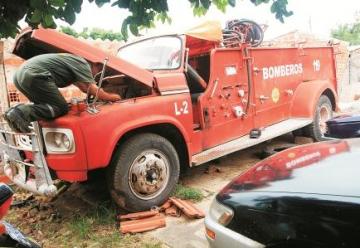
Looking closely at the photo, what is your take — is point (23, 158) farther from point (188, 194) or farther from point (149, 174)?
point (188, 194)

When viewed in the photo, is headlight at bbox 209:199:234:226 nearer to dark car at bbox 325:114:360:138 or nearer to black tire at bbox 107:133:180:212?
black tire at bbox 107:133:180:212

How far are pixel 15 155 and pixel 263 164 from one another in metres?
2.81

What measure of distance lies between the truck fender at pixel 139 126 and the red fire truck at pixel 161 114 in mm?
11

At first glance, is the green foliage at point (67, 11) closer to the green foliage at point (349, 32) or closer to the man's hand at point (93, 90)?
the man's hand at point (93, 90)

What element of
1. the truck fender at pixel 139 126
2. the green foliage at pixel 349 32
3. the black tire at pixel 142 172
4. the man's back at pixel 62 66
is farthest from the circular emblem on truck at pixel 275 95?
the green foliage at pixel 349 32

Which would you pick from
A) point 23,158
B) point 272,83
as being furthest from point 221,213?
point 272,83

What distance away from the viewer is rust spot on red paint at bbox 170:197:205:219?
432cm

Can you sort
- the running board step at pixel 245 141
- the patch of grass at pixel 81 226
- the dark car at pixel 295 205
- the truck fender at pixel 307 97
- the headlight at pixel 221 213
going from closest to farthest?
1. the dark car at pixel 295 205
2. the headlight at pixel 221 213
3. the patch of grass at pixel 81 226
4. the running board step at pixel 245 141
5. the truck fender at pixel 307 97

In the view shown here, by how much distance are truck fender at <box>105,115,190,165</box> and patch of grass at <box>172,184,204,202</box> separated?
55 cm

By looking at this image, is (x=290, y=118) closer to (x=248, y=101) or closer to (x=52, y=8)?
(x=248, y=101)

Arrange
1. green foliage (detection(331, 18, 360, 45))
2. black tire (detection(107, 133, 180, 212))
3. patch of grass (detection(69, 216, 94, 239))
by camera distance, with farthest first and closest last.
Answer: green foliage (detection(331, 18, 360, 45)) → black tire (detection(107, 133, 180, 212)) → patch of grass (detection(69, 216, 94, 239))

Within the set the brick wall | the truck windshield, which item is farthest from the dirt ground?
the brick wall

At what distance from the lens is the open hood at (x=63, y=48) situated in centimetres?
404

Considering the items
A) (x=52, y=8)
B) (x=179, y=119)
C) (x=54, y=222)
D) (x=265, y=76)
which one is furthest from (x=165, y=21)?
(x=265, y=76)
